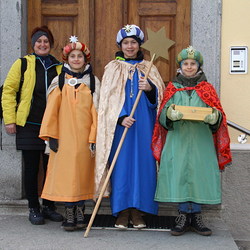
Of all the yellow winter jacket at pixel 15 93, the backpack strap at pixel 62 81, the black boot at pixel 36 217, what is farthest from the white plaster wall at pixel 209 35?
the black boot at pixel 36 217

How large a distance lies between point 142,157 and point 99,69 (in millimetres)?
1291

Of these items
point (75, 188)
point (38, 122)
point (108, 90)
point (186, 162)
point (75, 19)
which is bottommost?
point (75, 188)

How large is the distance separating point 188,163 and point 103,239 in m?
0.95

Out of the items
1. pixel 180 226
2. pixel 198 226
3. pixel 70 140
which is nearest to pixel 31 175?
pixel 70 140

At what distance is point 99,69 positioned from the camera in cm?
499

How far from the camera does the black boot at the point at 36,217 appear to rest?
4316 mm

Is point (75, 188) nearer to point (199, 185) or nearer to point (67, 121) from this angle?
point (67, 121)

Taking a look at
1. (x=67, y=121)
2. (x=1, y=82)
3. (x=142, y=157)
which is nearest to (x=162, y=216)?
(x=142, y=157)

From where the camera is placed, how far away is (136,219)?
13.7ft

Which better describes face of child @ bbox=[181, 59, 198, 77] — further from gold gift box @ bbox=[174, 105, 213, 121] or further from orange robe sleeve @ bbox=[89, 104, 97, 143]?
orange robe sleeve @ bbox=[89, 104, 97, 143]

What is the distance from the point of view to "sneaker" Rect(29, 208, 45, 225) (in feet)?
14.2

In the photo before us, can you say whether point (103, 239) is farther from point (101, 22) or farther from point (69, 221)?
point (101, 22)

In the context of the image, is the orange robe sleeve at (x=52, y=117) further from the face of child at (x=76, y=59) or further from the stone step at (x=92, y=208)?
the stone step at (x=92, y=208)

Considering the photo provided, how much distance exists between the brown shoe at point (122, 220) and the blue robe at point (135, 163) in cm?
10
